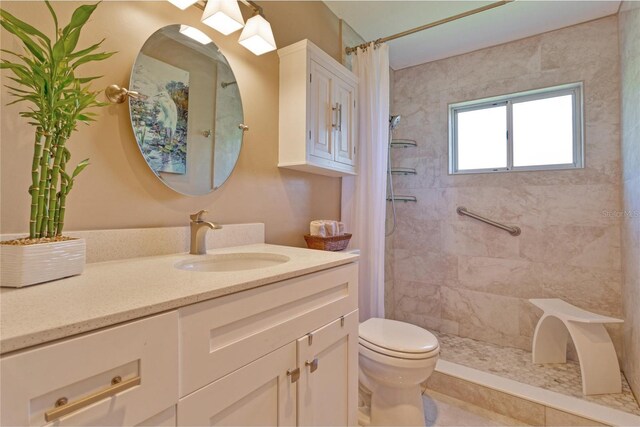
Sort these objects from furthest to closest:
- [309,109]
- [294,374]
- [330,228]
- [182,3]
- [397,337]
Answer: [330,228], [309,109], [397,337], [182,3], [294,374]

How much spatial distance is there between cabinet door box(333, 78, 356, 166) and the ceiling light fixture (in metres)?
0.51

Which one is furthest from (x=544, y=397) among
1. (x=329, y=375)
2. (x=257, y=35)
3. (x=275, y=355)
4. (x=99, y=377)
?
(x=257, y=35)

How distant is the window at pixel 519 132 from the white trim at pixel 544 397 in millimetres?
1534

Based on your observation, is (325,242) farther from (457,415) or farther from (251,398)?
(457,415)

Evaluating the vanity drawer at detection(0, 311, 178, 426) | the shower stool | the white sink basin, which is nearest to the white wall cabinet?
the vanity drawer at detection(0, 311, 178, 426)

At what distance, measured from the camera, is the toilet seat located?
1.33m

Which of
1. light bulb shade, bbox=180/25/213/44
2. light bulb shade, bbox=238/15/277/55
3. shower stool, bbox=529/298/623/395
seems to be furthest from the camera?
shower stool, bbox=529/298/623/395

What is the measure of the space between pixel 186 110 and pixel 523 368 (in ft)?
8.25

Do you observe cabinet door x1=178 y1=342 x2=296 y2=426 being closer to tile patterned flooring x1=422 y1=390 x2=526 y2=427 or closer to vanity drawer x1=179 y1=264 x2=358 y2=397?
vanity drawer x1=179 y1=264 x2=358 y2=397

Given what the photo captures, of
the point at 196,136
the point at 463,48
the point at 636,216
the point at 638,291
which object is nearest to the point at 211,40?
the point at 196,136

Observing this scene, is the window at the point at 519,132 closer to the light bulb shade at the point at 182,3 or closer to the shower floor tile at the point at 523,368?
the shower floor tile at the point at 523,368

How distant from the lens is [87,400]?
1.54 feet

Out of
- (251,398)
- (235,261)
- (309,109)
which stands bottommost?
(251,398)

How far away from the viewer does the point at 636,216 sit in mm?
1617
